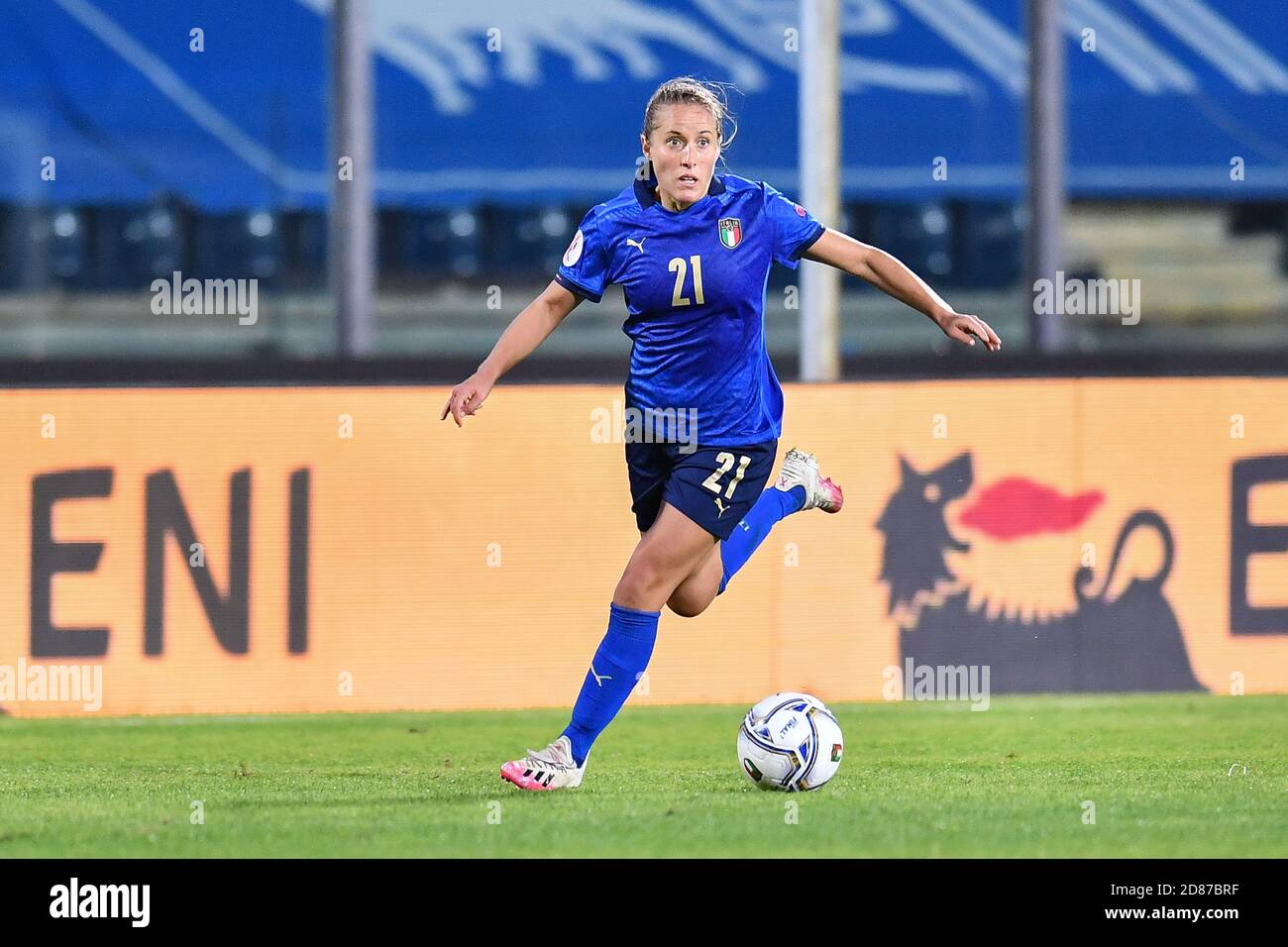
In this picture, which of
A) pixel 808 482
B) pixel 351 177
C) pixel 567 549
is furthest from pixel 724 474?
pixel 351 177

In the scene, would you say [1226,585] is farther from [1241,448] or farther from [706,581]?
[706,581]

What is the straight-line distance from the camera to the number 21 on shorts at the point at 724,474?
6309 mm

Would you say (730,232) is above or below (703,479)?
above

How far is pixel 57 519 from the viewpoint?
349 inches

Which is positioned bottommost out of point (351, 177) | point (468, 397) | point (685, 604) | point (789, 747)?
point (789, 747)

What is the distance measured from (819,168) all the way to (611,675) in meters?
4.41

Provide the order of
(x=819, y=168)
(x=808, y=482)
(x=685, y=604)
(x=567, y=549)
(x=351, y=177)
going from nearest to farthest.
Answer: (x=685, y=604) < (x=808, y=482) < (x=567, y=549) < (x=819, y=168) < (x=351, y=177)

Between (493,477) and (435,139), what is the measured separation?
Result: 674 cm

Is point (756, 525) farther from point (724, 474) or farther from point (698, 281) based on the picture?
point (698, 281)

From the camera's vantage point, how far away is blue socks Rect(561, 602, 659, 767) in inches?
245

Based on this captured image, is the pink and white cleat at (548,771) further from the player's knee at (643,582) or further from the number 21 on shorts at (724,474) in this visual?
the number 21 on shorts at (724,474)

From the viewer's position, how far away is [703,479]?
6.30m

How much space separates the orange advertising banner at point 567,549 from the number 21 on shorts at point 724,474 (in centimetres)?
283

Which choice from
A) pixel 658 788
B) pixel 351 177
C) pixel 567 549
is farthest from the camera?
pixel 351 177
